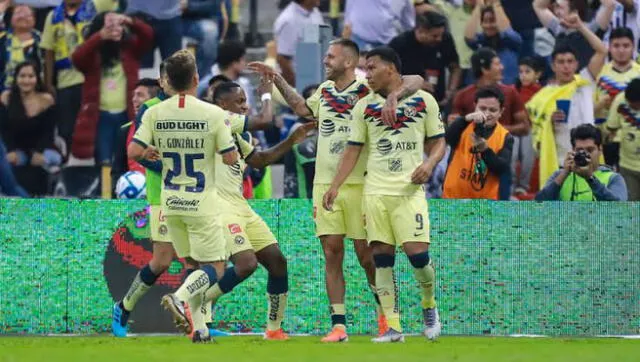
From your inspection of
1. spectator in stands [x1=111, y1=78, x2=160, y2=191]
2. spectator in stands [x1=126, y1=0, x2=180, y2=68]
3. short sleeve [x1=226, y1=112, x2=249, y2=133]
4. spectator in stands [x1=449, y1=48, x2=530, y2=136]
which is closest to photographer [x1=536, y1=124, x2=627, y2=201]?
spectator in stands [x1=449, y1=48, x2=530, y2=136]

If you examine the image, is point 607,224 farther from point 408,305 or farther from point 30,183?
point 30,183

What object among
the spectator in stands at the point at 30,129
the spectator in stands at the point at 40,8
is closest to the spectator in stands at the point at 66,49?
the spectator in stands at the point at 30,129

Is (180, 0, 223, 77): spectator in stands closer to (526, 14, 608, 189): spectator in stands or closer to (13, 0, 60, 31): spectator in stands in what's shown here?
(13, 0, 60, 31): spectator in stands

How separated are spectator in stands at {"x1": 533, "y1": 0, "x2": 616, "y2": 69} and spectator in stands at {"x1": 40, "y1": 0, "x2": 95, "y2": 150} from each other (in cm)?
553

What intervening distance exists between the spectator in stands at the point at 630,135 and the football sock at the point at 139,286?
6116mm

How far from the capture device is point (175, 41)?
19.9 m

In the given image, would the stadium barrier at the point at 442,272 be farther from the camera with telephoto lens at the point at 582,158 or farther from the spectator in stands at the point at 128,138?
the spectator in stands at the point at 128,138

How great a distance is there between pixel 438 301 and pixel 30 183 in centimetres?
585

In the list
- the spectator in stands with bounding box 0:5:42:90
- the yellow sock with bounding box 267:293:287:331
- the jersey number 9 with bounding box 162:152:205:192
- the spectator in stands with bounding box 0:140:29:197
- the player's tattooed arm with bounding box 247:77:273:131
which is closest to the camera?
the jersey number 9 with bounding box 162:152:205:192

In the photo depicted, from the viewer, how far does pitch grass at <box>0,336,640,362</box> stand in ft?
39.8

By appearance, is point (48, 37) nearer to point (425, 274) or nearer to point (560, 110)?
point (560, 110)

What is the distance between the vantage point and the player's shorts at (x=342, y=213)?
14438mm

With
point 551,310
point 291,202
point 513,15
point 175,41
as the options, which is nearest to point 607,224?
point 551,310

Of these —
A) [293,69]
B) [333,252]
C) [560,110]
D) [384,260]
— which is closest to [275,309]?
[333,252]
